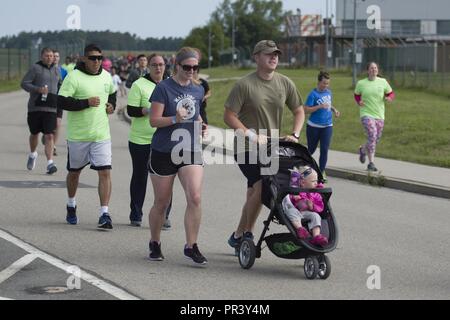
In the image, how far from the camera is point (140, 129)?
12.2 meters

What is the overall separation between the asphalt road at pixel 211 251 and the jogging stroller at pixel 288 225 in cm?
13

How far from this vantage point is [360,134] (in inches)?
1067

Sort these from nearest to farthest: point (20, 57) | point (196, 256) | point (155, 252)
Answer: point (196, 256) < point (155, 252) < point (20, 57)

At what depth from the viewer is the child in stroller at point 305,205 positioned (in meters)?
9.38

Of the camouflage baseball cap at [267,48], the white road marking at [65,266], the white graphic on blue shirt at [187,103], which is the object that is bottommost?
the white road marking at [65,266]

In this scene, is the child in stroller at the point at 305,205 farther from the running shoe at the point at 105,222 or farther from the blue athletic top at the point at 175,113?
the running shoe at the point at 105,222

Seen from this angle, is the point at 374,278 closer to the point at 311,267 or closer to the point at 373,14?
the point at 311,267

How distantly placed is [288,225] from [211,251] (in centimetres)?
A: 161

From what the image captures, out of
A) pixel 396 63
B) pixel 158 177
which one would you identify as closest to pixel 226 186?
pixel 158 177

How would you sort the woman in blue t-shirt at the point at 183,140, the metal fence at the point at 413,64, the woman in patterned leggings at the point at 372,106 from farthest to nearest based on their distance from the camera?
the metal fence at the point at 413,64 → the woman in patterned leggings at the point at 372,106 → the woman in blue t-shirt at the point at 183,140

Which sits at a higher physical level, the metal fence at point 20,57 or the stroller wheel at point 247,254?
the metal fence at point 20,57

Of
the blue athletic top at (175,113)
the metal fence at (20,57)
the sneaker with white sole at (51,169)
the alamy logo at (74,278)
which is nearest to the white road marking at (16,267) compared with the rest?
the alamy logo at (74,278)

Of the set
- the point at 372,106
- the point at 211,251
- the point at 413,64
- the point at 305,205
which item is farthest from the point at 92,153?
the point at 413,64

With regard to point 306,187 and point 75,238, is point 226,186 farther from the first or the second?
point 306,187
